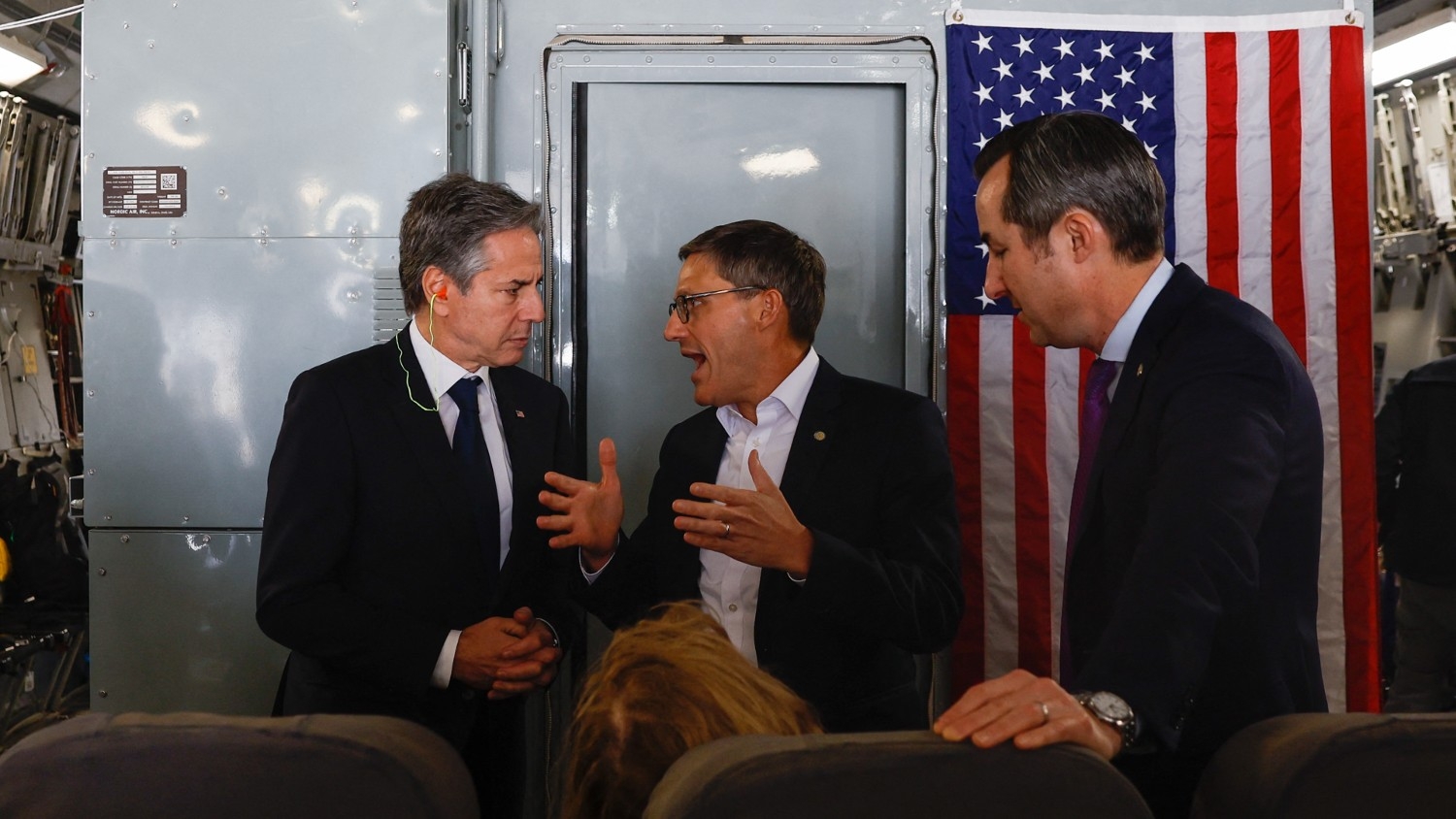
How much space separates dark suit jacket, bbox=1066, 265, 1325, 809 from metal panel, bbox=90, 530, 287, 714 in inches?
93.4

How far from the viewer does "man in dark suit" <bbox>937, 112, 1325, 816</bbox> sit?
4.30 ft

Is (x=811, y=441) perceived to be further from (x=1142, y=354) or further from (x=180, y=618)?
(x=180, y=618)

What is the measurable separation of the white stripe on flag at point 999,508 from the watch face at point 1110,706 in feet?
7.47

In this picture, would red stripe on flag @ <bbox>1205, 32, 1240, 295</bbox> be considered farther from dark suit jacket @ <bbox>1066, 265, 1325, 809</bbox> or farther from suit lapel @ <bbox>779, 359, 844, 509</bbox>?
dark suit jacket @ <bbox>1066, 265, 1325, 809</bbox>

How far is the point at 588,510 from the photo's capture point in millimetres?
2227

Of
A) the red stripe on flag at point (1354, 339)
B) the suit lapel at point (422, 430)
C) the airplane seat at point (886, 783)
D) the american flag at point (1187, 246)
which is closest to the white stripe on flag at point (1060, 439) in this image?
the american flag at point (1187, 246)

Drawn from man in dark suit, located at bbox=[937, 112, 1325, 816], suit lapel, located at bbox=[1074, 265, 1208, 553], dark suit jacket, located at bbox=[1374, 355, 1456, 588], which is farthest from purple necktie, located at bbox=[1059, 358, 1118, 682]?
dark suit jacket, located at bbox=[1374, 355, 1456, 588]

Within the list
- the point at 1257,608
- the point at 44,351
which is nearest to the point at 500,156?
the point at 1257,608

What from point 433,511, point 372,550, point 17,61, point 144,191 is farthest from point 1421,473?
point 17,61

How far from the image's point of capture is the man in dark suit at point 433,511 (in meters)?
2.08

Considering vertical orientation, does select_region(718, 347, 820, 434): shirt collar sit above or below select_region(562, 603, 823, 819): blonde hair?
above

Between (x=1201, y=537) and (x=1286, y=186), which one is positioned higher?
(x=1286, y=186)

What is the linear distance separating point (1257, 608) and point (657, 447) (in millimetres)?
2193

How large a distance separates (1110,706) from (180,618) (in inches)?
109
